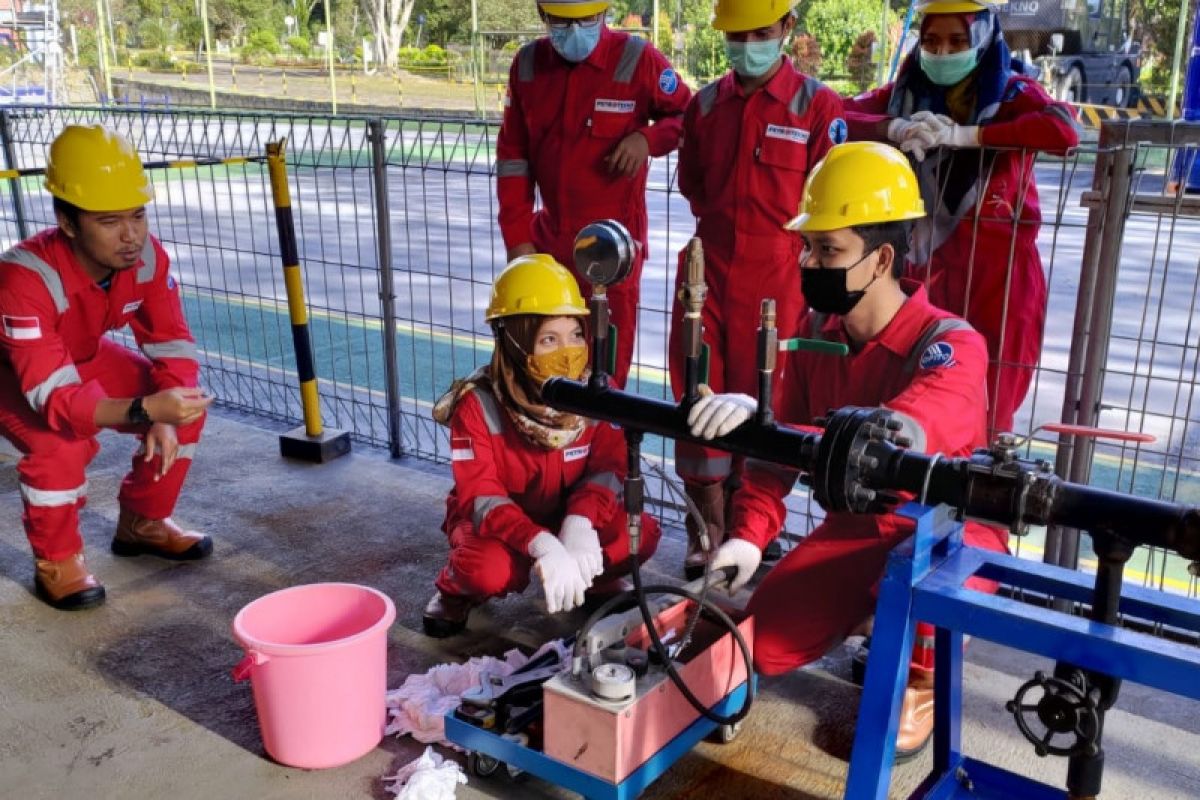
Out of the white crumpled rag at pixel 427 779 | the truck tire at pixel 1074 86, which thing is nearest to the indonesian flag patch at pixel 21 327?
the white crumpled rag at pixel 427 779

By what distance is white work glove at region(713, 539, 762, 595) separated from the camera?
2523 mm

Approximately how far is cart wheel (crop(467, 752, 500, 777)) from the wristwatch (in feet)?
5.00

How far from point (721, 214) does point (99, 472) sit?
3.07m

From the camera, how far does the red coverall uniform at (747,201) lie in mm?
3635

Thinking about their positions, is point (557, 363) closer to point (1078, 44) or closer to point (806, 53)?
point (1078, 44)

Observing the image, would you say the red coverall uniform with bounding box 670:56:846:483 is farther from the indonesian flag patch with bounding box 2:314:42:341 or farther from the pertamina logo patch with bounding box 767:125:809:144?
the indonesian flag patch with bounding box 2:314:42:341

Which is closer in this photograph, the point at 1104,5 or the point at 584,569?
the point at 584,569

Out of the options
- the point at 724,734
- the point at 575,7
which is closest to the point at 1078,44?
the point at 575,7

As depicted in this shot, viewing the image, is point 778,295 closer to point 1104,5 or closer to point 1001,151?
point 1001,151

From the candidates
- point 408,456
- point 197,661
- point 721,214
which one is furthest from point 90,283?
point 721,214

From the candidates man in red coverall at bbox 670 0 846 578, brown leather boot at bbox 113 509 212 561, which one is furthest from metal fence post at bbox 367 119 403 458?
man in red coverall at bbox 670 0 846 578

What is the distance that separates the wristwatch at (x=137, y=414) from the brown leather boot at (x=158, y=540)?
2.44 ft

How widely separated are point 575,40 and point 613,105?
28cm

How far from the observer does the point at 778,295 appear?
372 cm
